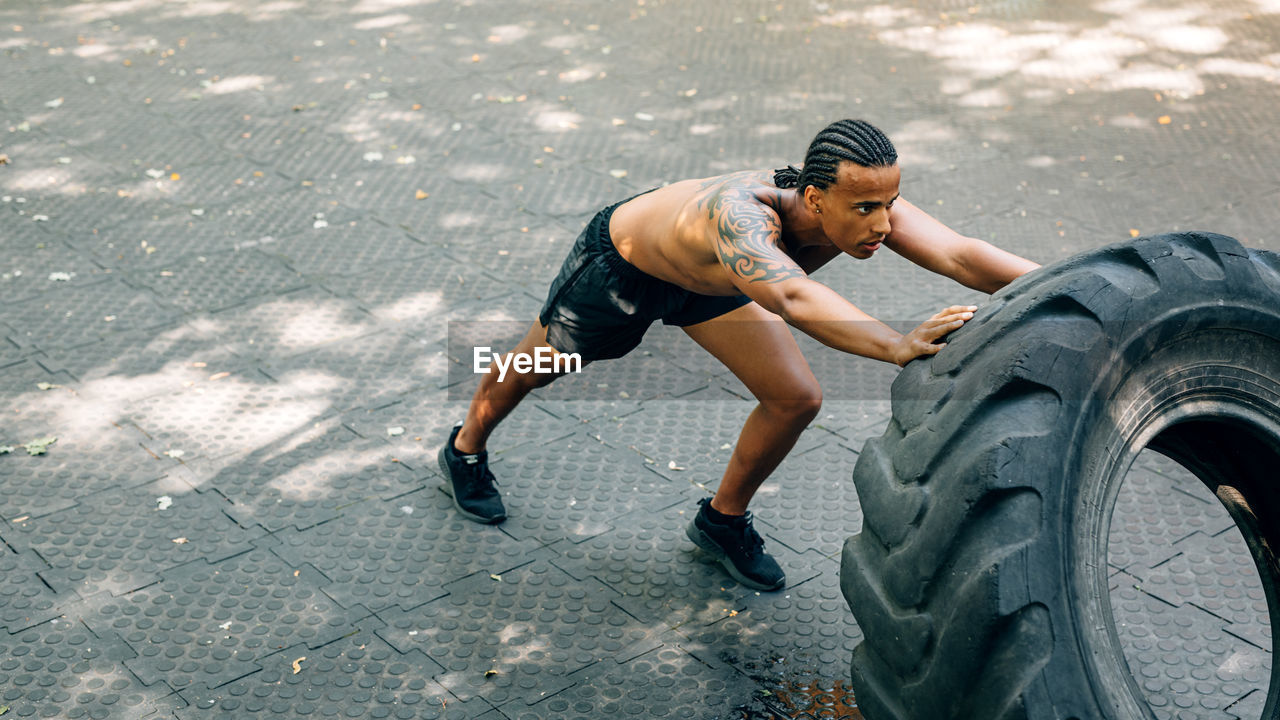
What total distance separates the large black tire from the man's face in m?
0.57

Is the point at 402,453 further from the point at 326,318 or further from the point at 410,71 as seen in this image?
the point at 410,71

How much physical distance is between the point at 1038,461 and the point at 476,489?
249 centimetres

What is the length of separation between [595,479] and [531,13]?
23.7 feet

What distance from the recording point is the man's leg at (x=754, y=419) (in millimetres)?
3826

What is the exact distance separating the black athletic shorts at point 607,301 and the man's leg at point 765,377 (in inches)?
2.5

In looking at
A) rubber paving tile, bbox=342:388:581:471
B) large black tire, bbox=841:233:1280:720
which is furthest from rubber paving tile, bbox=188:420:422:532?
large black tire, bbox=841:233:1280:720

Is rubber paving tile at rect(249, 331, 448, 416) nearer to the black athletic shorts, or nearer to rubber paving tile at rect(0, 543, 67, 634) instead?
rubber paving tile at rect(0, 543, 67, 634)

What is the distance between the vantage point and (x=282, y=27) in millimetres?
10430

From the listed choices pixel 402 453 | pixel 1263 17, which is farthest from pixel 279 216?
pixel 1263 17

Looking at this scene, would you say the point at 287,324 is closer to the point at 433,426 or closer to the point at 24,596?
the point at 433,426

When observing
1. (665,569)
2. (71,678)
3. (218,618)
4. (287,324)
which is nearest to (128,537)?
(218,618)

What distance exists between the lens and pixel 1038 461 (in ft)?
7.53

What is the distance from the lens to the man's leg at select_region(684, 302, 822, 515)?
12.5 feet

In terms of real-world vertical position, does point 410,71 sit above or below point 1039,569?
below
